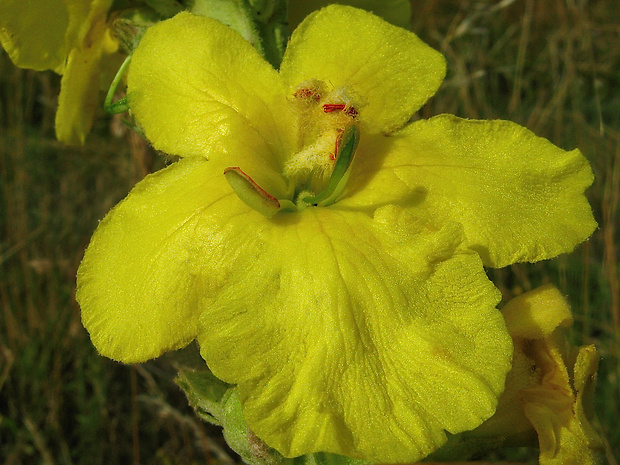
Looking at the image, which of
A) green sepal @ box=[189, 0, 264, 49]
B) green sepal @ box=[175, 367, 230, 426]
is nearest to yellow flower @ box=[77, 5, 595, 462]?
green sepal @ box=[189, 0, 264, 49]

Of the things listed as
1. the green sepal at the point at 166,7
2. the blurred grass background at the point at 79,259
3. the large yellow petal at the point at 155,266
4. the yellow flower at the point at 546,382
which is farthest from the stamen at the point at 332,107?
the blurred grass background at the point at 79,259

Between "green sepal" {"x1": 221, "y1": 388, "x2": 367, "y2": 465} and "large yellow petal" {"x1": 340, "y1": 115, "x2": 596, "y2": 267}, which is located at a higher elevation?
"large yellow petal" {"x1": 340, "y1": 115, "x2": 596, "y2": 267}

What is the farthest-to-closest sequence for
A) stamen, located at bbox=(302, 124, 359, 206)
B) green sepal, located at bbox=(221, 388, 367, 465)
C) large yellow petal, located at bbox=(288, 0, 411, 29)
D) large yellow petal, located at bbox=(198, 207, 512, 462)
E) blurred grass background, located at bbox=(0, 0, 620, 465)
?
1. blurred grass background, located at bbox=(0, 0, 620, 465)
2. large yellow petal, located at bbox=(288, 0, 411, 29)
3. green sepal, located at bbox=(221, 388, 367, 465)
4. stamen, located at bbox=(302, 124, 359, 206)
5. large yellow petal, located at bbox=(198, 207, 512, 462)

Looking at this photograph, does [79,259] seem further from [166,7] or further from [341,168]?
[341,168]

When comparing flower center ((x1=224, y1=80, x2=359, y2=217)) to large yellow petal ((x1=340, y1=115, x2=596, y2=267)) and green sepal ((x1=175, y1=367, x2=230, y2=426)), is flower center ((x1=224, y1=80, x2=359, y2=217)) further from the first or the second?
green sepal ((x1=175, y1=367, x2=230, y2=426))

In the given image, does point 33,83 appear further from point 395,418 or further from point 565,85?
point 395,418

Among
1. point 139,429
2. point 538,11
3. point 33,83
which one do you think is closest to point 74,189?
point 33,83

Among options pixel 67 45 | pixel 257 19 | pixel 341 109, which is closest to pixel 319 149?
pixel 341 109

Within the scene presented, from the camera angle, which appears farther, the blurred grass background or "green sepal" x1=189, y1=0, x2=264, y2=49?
the blurred grass background
